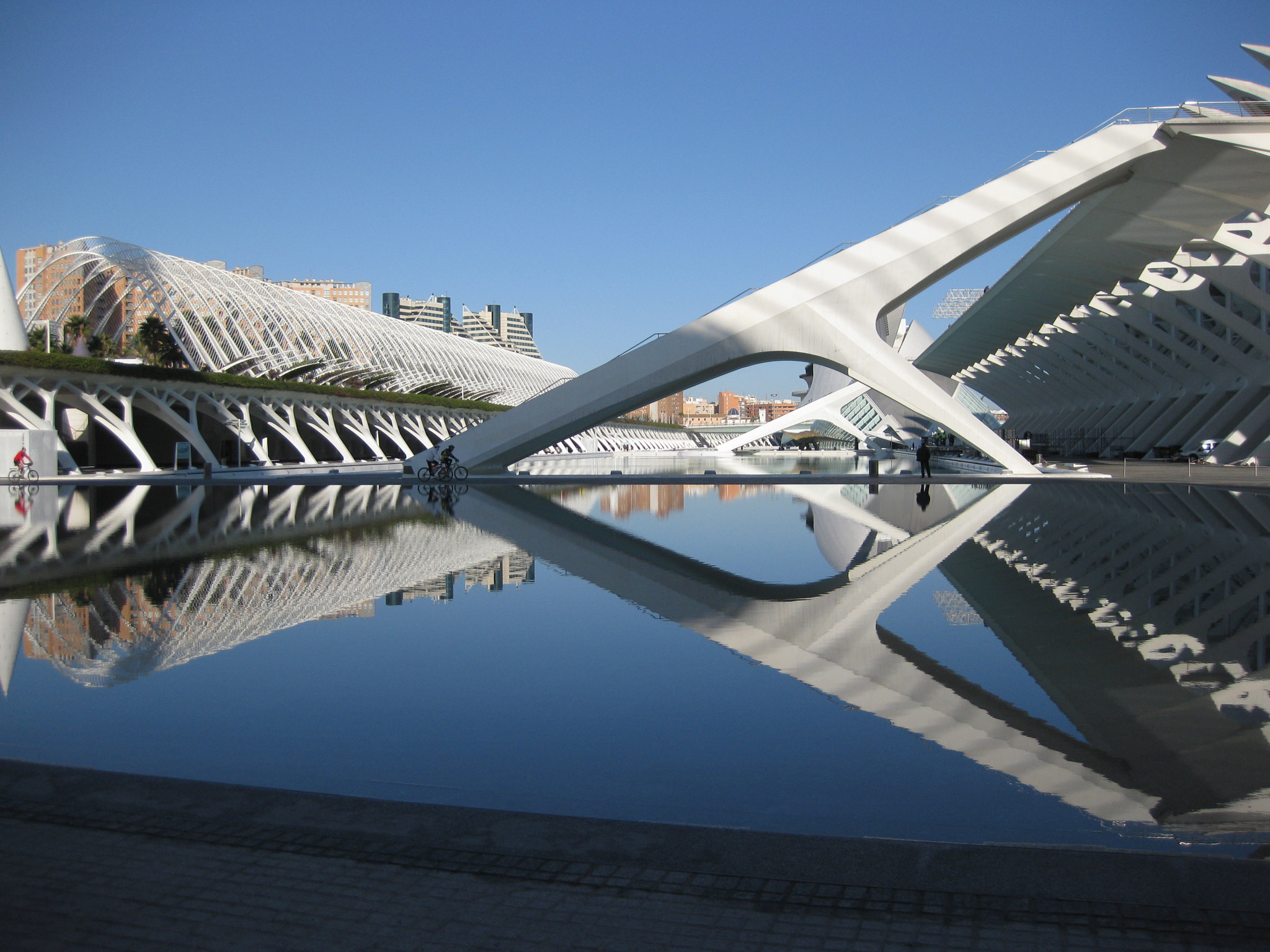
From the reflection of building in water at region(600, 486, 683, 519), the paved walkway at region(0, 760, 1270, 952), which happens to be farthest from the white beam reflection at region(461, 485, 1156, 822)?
the reflection of building in water at region(600, 486, 683, 519)

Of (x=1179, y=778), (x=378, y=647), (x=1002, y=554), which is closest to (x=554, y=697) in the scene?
(x=378, y=647)

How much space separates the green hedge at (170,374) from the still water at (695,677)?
16.6 meters

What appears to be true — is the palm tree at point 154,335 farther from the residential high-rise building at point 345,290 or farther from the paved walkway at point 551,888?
the residential high-rise building at point 345,290

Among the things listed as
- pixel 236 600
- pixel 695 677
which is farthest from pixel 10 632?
pixel 695 677

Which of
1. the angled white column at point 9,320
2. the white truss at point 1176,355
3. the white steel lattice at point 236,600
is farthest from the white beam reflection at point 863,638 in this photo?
the angled white column at point 9,320

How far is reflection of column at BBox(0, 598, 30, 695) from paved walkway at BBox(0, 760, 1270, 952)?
2.20 meters

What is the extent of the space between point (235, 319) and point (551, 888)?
1476 inches

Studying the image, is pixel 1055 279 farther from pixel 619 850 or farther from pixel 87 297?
pixel 87 297

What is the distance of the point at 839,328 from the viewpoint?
20.2 metres

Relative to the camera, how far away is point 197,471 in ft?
96.5

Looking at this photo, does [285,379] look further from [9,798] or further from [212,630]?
[9,798]

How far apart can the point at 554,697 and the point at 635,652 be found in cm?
95

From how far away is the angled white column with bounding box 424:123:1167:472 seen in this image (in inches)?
774

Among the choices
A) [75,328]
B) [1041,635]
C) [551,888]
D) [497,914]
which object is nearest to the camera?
[497,914]
